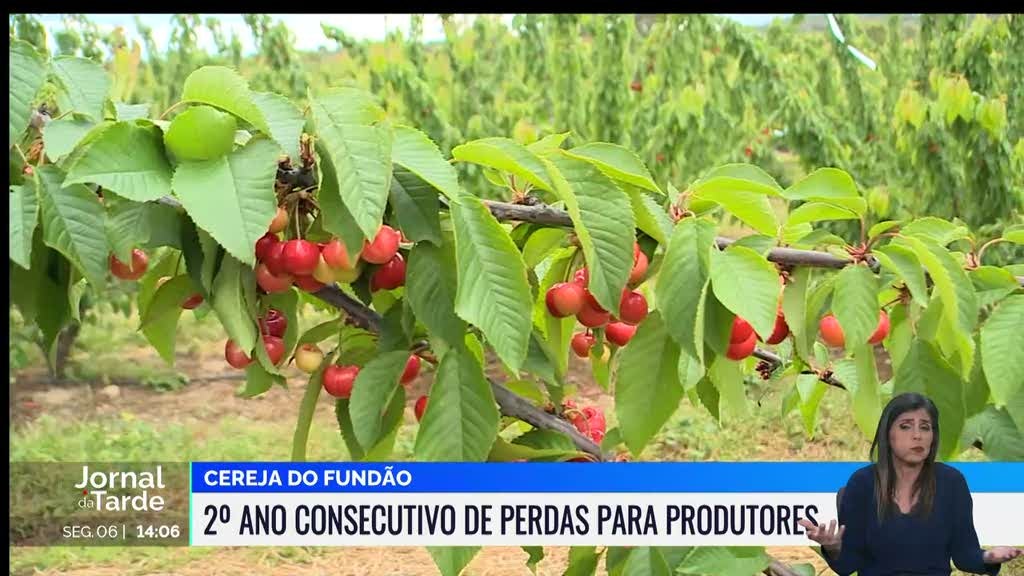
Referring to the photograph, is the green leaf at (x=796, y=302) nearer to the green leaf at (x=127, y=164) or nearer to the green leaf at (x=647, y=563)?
the green leaf at (x=647, y=563)

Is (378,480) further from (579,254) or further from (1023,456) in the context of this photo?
(1023,456)

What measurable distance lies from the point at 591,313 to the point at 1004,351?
278 mm

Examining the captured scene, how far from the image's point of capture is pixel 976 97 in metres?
2.96

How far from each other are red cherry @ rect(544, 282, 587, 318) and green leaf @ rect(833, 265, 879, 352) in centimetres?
16

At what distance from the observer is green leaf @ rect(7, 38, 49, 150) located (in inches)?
26.0

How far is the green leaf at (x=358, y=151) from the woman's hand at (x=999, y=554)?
0.52 metres

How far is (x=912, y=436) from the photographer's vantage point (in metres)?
0.80

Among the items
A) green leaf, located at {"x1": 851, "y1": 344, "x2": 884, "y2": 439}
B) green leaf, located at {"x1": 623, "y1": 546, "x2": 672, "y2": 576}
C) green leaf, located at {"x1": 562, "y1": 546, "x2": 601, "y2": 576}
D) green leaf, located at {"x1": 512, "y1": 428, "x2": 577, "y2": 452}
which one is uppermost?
green leaf, located at {"x1": 851, "y1": 344, "x2": 884, "y2": 439}

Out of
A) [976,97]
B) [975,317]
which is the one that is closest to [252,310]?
[975,317]

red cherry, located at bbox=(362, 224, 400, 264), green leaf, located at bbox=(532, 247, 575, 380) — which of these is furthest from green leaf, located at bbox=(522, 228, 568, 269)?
red cherry, located at bbox=(362, 224, 400, 264)

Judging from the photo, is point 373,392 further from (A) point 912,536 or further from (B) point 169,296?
(A) point 912,536

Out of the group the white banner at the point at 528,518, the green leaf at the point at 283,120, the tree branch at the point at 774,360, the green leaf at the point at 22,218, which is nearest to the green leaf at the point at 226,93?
the green leaf at the point at 283,120

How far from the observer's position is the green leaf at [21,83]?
Answer: 661 millimetres

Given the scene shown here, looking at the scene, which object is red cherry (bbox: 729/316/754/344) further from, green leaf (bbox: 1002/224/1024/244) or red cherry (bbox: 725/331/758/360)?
green leaf (bbox: 1002/224/1024/244)
